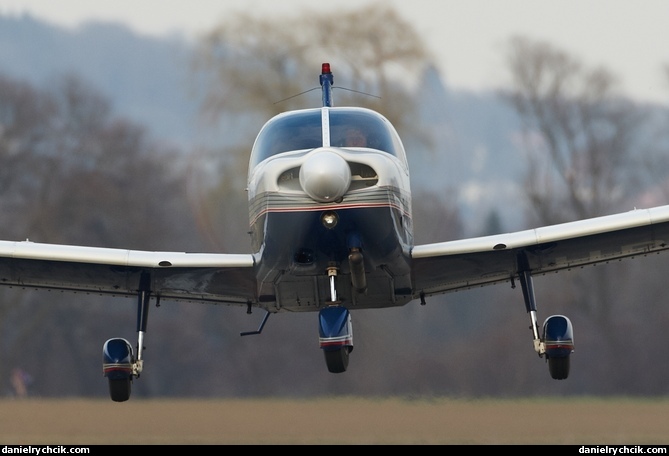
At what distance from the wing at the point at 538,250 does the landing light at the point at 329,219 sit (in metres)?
2.18

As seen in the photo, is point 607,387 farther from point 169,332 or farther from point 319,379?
point 169,332

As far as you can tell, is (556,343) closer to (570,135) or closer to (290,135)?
(290,135)

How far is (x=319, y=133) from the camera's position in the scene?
14.2 metres

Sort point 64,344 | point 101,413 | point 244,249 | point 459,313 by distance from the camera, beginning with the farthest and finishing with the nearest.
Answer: point 64,344 < point 459,313 < point 244,249 < point 101,413

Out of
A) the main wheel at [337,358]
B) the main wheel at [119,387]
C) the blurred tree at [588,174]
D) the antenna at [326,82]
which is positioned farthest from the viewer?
the blurred tree at [588,174]

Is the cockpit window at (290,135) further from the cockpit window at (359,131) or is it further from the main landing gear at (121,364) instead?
the main landing gear at (121,364)

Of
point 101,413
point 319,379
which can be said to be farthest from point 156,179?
point 101,413

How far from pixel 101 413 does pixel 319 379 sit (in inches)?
183

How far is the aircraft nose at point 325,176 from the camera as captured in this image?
12852mm

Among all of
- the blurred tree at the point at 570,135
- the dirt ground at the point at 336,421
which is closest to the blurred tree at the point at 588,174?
the blurred tree at the point at 570,135

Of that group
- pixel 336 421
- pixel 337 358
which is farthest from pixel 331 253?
pixel 336 421

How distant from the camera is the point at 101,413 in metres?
19.1

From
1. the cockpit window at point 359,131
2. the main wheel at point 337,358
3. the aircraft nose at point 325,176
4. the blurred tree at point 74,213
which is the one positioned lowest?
the main wheel at point 337,358

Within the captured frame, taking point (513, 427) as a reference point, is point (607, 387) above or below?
above
